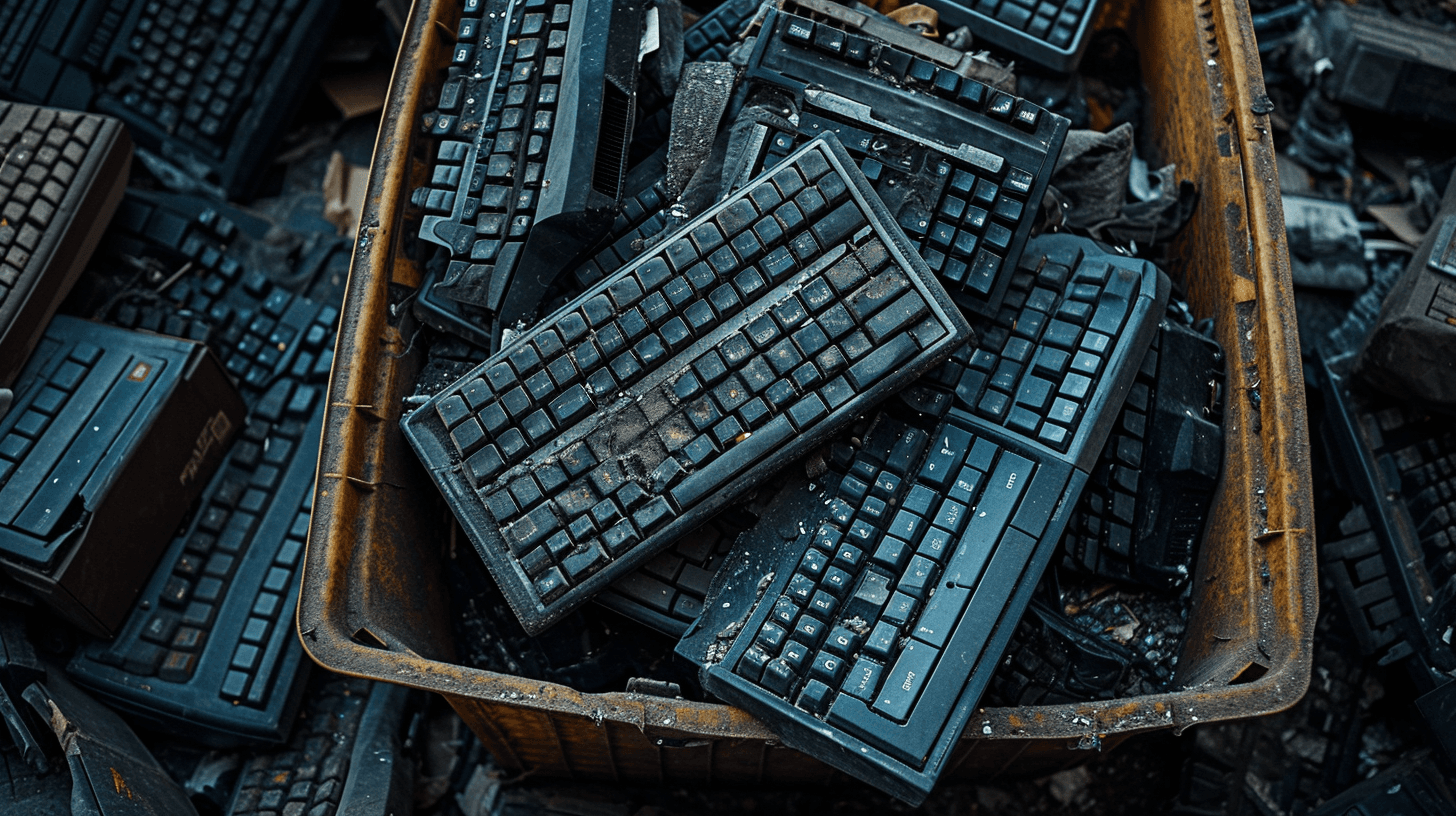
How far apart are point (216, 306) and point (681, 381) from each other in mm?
1280

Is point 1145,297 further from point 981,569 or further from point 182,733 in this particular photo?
point 182,733

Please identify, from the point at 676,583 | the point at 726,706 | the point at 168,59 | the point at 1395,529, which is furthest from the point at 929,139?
the point at 168,59

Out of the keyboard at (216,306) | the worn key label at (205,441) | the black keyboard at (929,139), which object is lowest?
the worn key label at (205,441)

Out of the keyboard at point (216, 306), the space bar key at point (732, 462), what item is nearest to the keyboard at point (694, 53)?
the space bar key at point (732, 462)

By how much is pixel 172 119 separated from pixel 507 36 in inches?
42.1

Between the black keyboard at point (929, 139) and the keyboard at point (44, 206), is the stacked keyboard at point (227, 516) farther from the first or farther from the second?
the black keyboard at point (929, 139)

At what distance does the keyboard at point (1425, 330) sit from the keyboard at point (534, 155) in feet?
4.88

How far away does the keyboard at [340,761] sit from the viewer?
1.82 metres

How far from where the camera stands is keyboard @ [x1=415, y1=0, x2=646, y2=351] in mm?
1596

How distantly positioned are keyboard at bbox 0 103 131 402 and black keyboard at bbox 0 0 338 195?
0.90 feet

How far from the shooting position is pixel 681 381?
5.00 feet

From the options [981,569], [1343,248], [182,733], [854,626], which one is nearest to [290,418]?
[182,733]

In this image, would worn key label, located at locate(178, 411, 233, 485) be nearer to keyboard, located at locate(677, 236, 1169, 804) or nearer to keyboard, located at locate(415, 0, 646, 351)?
keyboard, located at locate(415, 0, 646, 351)

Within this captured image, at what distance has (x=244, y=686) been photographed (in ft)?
6.11
